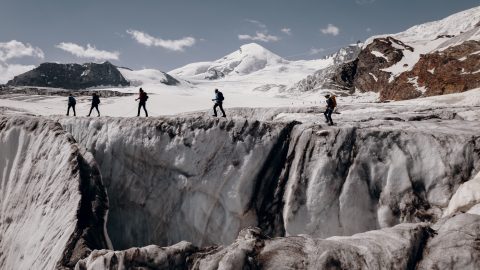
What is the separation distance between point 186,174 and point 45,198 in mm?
6158

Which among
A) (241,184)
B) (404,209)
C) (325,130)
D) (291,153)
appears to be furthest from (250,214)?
(404,209)

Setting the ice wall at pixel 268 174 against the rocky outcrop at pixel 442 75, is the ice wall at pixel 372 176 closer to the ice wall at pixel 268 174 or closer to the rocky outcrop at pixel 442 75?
the ice wall at pixel 268 174

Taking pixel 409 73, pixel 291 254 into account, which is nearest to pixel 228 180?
pixel 291 254

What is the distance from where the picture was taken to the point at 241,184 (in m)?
18.4

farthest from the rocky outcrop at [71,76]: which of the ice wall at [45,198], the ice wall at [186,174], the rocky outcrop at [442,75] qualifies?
the ice wall at [186,174]

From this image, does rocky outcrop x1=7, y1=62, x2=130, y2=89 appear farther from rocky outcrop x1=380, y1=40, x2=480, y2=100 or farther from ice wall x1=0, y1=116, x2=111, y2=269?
ice wall x1=0, y1=116, x2=111, y2=269

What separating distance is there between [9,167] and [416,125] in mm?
19483

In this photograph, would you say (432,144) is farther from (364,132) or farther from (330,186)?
(330,186)

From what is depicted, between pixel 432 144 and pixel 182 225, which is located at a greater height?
pixel 432 144

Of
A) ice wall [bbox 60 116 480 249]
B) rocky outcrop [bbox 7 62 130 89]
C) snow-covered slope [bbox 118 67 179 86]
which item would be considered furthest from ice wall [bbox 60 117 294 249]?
snow-covered slope [bbox 118 67 179 86]

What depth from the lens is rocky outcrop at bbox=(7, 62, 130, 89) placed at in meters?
117

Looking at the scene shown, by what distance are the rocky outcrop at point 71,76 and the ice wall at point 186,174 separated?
104643 millimetres

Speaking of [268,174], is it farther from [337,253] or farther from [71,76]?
[71,76]

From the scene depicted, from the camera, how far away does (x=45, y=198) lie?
1888 centimetres
